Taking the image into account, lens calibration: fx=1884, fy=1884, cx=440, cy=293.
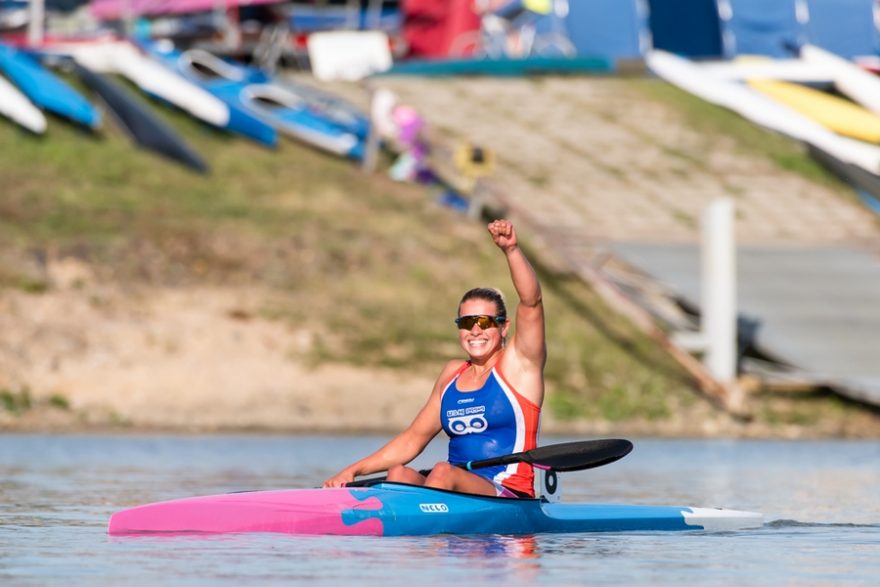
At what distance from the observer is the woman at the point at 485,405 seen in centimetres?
1094

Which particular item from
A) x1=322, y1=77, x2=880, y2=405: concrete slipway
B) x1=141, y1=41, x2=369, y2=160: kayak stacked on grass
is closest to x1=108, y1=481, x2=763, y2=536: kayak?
x1=322, y1=77, x2=880, y2=405: concrete slipway

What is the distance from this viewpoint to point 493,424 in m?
11.1

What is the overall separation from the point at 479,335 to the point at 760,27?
3194 cm

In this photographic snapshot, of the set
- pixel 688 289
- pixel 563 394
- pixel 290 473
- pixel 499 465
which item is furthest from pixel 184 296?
pixel 499 465

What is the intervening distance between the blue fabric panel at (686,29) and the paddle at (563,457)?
30560 mm

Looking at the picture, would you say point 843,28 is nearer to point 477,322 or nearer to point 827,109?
point 827,109

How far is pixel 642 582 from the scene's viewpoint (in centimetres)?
904

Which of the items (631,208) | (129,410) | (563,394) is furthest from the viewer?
(631,208)

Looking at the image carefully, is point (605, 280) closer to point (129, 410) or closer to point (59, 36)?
point (129, 410)

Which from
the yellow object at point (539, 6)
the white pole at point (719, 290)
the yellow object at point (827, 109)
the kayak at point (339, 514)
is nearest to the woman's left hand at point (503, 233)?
the kayak at point (339, 514)

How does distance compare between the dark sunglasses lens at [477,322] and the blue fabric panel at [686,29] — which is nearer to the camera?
the dark sunglasses lens at [477,322]

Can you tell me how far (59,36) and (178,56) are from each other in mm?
12482

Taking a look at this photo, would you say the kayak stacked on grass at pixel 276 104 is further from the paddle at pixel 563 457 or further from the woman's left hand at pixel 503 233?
the woman's left hand at pixel 503 233

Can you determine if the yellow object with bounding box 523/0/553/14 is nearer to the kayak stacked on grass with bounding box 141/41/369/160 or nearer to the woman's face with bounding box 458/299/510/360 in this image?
the kayak stacked on grass with bounding box 141/41/369/160
